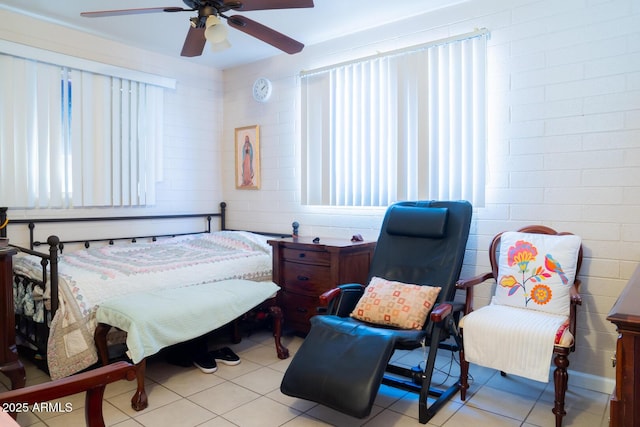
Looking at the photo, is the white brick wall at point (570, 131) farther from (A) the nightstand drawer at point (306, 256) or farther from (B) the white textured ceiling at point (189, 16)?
(A) the nightstand drawer at point (306, 256)

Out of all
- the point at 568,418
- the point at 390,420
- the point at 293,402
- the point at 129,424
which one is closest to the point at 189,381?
the point at 129,424

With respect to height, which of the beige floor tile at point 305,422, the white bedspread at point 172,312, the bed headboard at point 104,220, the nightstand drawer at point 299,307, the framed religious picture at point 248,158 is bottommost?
the beige floor tile at point 305,422

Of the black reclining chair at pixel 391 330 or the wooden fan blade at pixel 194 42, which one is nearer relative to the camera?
the black reclining chair at pixel 391 330

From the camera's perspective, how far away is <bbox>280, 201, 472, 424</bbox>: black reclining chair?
208 centimetres

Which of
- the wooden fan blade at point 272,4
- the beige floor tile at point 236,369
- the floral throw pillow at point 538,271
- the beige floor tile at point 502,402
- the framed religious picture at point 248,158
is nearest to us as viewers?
the wooden fan blade at point 272,4

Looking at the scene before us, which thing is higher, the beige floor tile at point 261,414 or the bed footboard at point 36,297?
the bed footboard at point 36,297

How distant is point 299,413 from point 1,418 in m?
1.63

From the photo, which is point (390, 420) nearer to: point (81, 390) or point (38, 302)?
point (81, 390)

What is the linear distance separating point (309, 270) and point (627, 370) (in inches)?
91.1

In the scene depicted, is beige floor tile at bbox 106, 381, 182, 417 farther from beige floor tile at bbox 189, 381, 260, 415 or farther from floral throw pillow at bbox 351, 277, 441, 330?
floral throw pillow at bbox 351, 277, 441, 330

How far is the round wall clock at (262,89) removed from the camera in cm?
429

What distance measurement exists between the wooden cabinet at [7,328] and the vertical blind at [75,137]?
136 centimetres

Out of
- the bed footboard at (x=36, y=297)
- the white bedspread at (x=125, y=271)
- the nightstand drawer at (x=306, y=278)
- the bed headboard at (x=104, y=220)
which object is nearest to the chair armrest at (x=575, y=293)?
the nightstand drawer at (x=306, y=278)

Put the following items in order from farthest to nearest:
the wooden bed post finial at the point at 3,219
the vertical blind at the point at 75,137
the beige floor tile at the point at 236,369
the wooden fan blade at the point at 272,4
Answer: the vertical blind at the point at 75,137
the wooden bed post finial at the point at 3,219
the beige floor tile at the point at 236,369
the wooden fan blade at the point at 272,4
